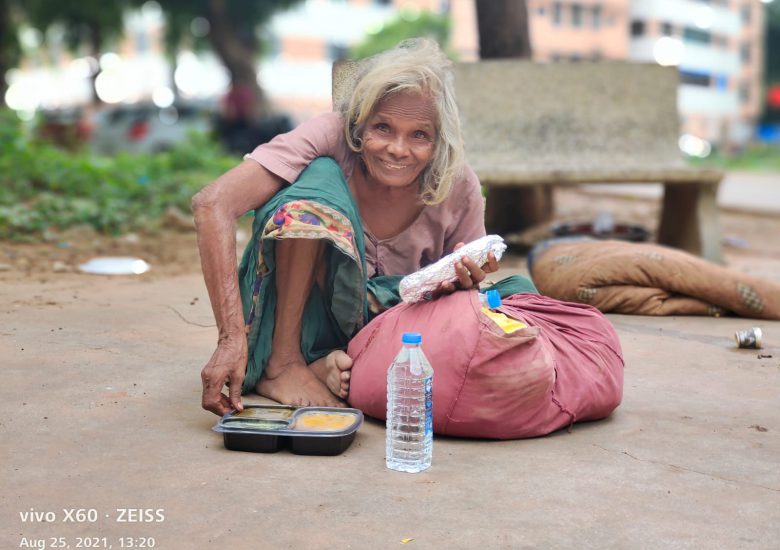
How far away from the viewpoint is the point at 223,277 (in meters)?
2.75

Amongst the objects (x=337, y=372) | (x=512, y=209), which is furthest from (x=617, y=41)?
(x=337, y=372)

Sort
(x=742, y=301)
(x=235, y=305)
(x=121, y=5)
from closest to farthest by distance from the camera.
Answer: (x=235, y=305) < (x=742, y=301) < (x=121, y=5)

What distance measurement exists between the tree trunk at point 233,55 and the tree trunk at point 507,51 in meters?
12.3

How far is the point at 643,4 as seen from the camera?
170ft

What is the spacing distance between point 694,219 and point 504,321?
4074 mm

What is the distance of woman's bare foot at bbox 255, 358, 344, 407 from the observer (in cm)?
292

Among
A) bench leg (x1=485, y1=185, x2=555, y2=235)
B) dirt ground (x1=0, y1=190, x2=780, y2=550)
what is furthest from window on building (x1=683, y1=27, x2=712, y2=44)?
dirt ground (x1=0, y1=190, x2=780, y2=550)

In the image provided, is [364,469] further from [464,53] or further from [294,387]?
[464,53]

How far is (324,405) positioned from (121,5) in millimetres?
18483

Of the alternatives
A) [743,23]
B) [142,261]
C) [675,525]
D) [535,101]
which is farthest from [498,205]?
[743,23]

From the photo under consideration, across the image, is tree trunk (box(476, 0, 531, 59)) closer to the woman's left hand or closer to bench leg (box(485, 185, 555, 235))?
bench leg (box(485, 185, 555, 235))

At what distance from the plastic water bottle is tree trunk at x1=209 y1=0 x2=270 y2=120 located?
17.1 meters

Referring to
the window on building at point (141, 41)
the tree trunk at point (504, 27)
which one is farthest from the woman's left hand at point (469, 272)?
the window on building at point (141, 41)

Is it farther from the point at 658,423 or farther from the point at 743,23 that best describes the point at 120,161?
the point at 743,23
